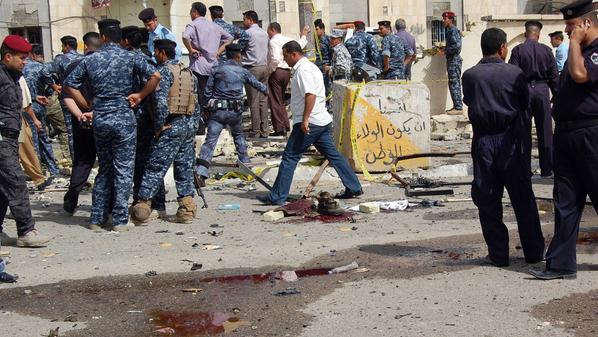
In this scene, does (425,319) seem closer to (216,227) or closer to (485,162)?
(485,162)

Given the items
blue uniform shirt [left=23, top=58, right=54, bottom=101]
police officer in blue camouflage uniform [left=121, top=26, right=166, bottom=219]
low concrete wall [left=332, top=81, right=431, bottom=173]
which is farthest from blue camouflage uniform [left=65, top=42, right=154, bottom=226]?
blue uniform shirt [left=23, top=58, right=54, bottom=101]

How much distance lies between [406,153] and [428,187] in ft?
5.80

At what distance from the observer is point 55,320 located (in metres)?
6.80

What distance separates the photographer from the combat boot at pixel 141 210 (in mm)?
10219

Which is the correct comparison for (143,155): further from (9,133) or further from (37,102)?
(37,102)

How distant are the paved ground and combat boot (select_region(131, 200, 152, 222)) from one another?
14cm

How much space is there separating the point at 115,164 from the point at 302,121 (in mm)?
2217

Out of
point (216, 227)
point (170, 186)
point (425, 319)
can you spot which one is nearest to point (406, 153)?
point (170, 186)

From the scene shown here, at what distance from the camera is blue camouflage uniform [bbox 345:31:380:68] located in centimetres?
1858

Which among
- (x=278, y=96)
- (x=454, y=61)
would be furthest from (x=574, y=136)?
(x=454, y=61)

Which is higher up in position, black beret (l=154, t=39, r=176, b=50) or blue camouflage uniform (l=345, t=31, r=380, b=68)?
black beret (l=154, t=39, r=176, b=50)

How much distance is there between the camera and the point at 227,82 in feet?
44.1

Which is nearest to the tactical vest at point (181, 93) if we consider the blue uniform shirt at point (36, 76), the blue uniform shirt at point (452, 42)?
the blue uniform shirt at point (36, 76)

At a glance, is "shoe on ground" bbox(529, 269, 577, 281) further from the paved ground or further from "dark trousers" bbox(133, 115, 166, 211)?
"dark trousers" bbox(133, 115, 166, 211)
